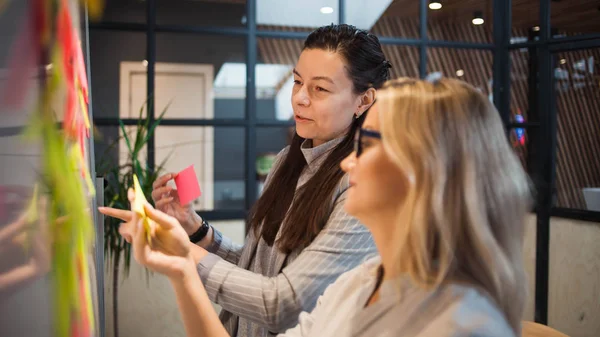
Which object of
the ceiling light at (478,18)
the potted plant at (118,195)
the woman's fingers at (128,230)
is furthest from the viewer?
the ceiling light at (478,18)

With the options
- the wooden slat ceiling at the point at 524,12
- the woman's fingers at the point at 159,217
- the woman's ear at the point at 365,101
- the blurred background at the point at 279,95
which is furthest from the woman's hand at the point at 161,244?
the wooden slat ceiling at the point at 524,12

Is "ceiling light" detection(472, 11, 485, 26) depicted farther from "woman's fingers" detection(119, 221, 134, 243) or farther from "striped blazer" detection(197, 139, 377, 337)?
"woman's fingers" detection(119, 221, 134, 243)

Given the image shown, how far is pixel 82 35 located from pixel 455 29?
3.53 meters

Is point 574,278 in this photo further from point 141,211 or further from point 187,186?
point 141,211

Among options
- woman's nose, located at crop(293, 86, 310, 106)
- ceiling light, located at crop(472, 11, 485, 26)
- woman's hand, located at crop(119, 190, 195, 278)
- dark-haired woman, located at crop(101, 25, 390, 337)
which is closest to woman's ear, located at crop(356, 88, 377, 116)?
dark-haired woman, located at crop(101, 25, 390, 337)

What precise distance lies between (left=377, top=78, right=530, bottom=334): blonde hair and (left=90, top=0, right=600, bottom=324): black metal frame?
287cm

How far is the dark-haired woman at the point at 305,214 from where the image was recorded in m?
1.17

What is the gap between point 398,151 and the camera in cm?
86

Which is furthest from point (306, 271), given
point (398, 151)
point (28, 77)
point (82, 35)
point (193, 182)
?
point (28, 77)

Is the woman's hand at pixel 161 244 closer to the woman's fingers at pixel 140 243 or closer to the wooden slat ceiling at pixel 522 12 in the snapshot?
the woman's fingers at pixel 140 243

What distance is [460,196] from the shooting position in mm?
838

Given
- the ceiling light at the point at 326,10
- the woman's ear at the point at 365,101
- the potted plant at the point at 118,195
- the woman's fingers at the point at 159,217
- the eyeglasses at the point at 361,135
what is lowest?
the potted plant at the point at 118,195

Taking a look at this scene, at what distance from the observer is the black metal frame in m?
3.61

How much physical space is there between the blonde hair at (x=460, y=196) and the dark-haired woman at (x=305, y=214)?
1.09ft
